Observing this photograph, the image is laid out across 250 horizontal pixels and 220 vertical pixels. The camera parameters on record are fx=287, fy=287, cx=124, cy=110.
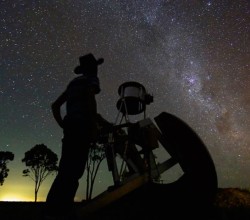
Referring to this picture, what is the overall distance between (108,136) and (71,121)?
1337 mm

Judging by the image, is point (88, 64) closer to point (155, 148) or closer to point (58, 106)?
point (58, 106)

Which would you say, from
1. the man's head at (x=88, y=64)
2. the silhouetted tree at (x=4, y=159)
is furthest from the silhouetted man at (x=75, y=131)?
the silhouetted tree at (x=4, y=159)

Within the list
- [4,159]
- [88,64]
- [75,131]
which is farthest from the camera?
[4,159]

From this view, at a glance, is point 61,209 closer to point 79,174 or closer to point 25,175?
point 79,174

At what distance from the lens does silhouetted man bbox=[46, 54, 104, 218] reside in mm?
3070

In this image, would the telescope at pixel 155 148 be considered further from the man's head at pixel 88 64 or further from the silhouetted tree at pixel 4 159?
the silhouetted tree at pixel 4 159

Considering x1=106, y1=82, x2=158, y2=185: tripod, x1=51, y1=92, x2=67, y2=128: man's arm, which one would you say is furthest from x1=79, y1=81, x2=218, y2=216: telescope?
x1=51, y1=92, x2=67, y2=128: man's arm

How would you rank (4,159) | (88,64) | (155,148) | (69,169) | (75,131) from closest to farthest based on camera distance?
(69,169) < (75,131) < (88,64) < (155,148) < (4,159)

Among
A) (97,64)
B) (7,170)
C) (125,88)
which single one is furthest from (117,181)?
(7,170)

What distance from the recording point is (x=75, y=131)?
3.28 m

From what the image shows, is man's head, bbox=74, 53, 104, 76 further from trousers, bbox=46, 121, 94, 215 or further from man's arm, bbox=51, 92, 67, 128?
trousers, bbox=46, 121, 94, 215

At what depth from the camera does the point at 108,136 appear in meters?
4.60

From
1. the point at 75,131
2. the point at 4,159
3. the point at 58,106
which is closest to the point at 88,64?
the point at 58,106

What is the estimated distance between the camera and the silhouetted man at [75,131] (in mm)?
3070
